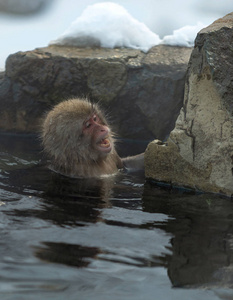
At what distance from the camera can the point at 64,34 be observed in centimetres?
783

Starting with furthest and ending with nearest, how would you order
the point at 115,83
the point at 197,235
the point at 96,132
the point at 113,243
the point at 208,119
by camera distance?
the point at 115,83, the point at 96,132, the point at 208,119, the point at 197,235, the point at 113,243

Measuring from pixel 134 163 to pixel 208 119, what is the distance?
1.57 m

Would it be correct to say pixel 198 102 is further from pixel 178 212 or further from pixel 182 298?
pixel 182 298

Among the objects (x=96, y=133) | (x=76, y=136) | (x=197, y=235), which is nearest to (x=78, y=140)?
(x=76, y=136)

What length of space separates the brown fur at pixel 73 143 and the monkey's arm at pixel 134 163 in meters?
0.35

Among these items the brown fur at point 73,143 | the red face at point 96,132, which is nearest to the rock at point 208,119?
the red face at point 96,132

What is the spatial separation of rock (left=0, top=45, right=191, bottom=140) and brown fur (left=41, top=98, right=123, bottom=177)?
1.76 metres

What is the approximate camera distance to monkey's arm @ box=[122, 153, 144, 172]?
529 centimetres

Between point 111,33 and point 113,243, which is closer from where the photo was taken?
point 113,243

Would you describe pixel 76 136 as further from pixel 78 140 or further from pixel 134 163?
pixel 134 163

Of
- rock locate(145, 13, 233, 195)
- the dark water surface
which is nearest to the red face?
the dark water surface

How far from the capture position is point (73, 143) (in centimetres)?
489

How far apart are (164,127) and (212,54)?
2.97m

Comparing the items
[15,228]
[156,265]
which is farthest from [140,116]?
[156,265]
